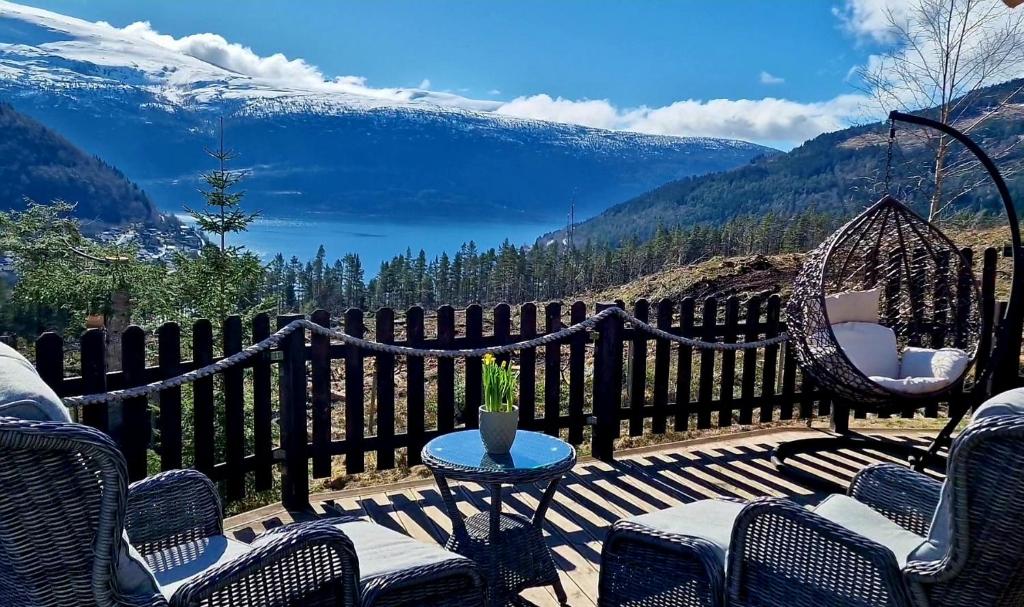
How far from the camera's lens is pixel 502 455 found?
105 inches

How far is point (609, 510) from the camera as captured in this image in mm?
3682

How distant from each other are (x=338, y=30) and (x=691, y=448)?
12141 cm

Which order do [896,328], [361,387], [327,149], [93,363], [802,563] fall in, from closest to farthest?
[802,563], [93,363], [361,387], [896,328], [327,149]

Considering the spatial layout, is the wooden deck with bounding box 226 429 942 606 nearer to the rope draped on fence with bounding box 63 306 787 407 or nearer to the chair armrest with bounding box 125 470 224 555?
the rope draped on fence with bounding box 63 306 787 407

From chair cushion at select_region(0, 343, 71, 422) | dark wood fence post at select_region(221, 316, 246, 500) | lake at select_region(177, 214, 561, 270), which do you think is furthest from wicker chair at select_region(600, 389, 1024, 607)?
lake at select_region(177, 214, 561, 270)

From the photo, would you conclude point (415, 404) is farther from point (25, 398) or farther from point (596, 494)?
point (25, 398)

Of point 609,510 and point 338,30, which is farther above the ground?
point 338,30

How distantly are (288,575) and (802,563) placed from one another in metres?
1.31

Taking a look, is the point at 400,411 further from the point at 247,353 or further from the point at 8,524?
the point at 8,524

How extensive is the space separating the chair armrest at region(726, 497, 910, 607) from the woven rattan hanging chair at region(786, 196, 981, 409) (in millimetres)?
2431

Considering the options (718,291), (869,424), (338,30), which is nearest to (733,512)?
(869,424)

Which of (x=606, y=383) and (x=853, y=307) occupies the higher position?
(x=853, y=307)

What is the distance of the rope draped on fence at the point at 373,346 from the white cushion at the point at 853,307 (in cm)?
36

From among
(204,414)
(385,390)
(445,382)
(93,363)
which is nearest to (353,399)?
(385,390)
